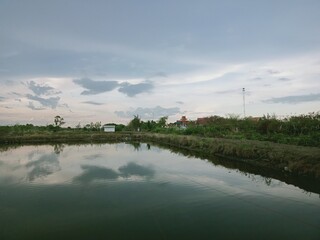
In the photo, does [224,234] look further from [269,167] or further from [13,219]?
[269,167]

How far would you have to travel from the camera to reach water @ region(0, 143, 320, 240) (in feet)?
17.8

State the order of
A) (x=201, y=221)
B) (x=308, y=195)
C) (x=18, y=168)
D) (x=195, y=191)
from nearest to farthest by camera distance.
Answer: (x=201, y=221), (x=308, y=195), (x=195, y=191), (x=18, y=168)

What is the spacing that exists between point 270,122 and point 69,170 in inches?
670

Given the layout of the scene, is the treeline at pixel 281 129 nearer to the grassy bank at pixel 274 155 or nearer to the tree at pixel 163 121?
the grassy bank at pixel 274 155

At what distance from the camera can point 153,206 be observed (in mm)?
7078

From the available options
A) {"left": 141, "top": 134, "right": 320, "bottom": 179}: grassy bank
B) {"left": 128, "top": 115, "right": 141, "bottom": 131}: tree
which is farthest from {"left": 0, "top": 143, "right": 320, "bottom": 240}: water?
{"left": 128, "top": 115, "right": 141, "bottom": 131}: tree

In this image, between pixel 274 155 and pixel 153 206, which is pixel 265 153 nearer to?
pixel 274 155

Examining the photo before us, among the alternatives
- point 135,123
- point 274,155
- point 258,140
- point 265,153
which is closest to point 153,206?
point 274,155

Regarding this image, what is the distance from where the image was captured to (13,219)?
243 inches

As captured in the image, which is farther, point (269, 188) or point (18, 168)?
point (18, 168)

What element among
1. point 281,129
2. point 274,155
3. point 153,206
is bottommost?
point 153,206

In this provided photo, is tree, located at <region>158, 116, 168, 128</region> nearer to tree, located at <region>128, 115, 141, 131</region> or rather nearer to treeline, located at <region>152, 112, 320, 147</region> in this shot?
tree, located at <region>128, 115, 141, 131</region>

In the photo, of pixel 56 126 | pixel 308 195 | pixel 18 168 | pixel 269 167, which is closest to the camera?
pixel 308 195

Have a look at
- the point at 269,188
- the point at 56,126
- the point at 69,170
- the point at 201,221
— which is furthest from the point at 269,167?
the point at 56,126
